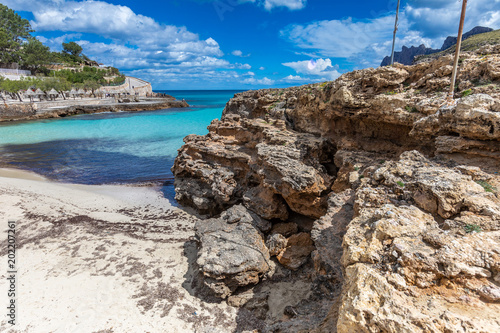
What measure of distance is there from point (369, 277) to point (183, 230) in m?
10.9

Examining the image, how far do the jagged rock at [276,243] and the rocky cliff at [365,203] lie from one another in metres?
0.05

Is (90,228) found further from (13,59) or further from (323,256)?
(13,59)

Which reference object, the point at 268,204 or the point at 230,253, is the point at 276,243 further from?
the point at 230,253

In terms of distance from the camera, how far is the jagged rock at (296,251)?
9801 millimetres

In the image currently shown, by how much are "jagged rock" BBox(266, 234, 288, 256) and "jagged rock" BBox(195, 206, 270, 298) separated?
0.36 meters

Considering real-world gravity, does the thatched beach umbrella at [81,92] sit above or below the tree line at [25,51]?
below

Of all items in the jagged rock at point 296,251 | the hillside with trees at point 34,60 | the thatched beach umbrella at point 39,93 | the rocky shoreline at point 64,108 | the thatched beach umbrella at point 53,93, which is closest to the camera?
the jagged rock at point 296,251

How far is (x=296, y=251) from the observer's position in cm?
1019

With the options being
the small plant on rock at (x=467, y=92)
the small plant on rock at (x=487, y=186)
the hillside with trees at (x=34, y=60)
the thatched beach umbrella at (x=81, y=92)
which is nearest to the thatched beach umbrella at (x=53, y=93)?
the hillside with trees at (x=34, y=60)

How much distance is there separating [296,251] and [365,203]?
4.89 m

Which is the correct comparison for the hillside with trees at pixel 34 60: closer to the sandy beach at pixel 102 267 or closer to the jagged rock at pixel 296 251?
the sandy beach at pixel 102 267

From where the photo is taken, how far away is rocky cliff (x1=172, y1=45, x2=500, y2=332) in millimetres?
3754

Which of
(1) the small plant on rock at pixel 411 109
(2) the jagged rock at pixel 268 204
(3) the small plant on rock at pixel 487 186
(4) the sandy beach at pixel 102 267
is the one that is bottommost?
(4) the sandy beach at pixel 102 267

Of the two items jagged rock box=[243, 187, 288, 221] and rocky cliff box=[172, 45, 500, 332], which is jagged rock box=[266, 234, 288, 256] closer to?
rocky cliff box=[172, 45, 500, 332]
